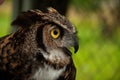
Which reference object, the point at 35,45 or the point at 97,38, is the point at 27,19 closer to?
the point at 35,45

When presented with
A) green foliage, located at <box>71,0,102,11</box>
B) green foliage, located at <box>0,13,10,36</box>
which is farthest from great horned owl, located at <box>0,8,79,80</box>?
green foliage, located at <box>0,13,10,36</box>

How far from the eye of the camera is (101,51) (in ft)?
15.5

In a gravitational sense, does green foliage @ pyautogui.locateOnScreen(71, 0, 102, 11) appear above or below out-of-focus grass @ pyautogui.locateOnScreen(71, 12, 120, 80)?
above

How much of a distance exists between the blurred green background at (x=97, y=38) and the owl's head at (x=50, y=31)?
1176 millimetres

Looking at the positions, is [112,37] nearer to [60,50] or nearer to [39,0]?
[39,0]

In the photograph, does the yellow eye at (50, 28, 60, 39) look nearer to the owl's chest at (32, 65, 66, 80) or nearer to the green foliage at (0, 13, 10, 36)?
the owl's chest at (32, 65, 66, 80)

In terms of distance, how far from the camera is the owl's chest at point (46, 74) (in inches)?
108

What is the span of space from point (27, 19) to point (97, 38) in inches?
73.8

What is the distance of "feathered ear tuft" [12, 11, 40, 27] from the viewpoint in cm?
266

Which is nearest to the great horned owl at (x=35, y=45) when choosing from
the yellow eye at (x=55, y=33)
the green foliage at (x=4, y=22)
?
the yellow eye at (x=55, y=33)

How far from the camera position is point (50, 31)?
8.84ft

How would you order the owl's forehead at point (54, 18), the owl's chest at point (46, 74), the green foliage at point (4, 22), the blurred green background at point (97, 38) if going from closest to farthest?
the owl's forehead at point (54, 18) < the owl's chest at point (46, 74) < the blurred green background at point (97, 38) < the green foliage at point (4, 22)

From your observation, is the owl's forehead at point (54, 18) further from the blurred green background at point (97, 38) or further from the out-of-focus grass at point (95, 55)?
the out-of-focus grass at point (95, 55)

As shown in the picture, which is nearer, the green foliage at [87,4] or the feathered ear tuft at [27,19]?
the feathered ear tuft at [27,19]
